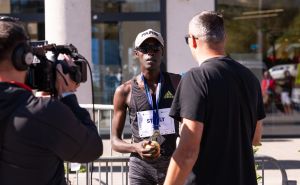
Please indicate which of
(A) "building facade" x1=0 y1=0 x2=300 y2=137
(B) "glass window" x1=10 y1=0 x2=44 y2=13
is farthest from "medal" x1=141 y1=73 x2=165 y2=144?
(B) "glass window" x1=10 y1=0 x2=44 y2=13

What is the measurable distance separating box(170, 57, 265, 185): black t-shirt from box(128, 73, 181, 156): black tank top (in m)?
1.23

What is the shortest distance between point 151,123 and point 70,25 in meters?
6.60

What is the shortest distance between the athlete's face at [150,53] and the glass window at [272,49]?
9209 mm

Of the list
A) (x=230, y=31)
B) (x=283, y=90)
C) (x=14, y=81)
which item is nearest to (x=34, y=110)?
(x=14, y=81)

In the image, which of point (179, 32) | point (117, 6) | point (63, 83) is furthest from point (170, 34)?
Result: point (63, 83)

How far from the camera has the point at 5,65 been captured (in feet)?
9.56

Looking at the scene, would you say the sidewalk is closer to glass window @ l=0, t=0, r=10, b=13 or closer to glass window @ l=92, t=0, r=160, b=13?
glass window @ l=92, t=0, r=160, b=13

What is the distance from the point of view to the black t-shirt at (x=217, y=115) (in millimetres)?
3506

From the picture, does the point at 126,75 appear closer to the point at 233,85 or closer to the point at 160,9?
the point at 160,9

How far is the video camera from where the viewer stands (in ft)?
10.2

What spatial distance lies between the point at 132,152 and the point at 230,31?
9779 mm

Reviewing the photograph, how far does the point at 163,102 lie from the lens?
4898mm

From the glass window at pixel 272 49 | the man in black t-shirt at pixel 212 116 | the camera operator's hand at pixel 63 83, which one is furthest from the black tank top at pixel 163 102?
the glass window at pixel 272 49

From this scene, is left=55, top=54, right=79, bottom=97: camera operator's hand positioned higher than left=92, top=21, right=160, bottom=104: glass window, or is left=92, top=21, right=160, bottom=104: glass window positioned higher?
left=55, top=54, right=79, bottom=97: camera operator's hand
